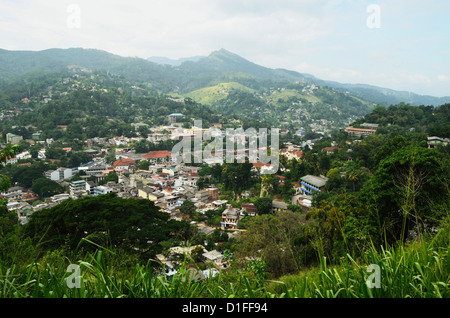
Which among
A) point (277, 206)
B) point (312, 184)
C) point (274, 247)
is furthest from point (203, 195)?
point (274, 247)

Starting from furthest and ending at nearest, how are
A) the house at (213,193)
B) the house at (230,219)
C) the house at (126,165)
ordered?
the house at (126,165)
the house at (213,193)
the house at (230,219)

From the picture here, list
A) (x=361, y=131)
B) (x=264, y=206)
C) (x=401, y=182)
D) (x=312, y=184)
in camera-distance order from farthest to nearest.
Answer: (x=361, y=131), (x=312, y=184), (x=264, y=206), (x=401, y=182)

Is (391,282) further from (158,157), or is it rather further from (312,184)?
(158,157)

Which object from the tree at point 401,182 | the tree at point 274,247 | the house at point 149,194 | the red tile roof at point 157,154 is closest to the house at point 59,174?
the red tile roof at point 157,154

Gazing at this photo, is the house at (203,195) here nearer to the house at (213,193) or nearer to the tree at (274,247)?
the house at (213,193)

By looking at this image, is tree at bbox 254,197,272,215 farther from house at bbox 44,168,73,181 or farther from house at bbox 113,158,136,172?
house at bbox 44,168,73,181
